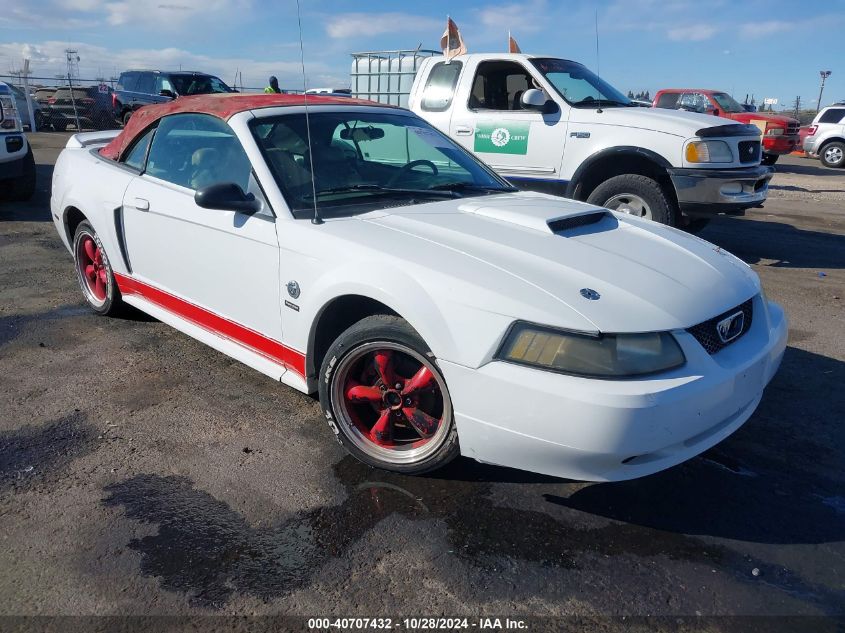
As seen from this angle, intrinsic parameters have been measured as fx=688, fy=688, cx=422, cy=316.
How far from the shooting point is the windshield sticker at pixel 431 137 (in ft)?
13.6

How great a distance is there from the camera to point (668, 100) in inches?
714

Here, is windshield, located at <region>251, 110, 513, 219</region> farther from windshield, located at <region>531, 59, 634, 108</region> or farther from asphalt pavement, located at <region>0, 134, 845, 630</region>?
windshield, located at <region>531, 59, 634, 108</region>

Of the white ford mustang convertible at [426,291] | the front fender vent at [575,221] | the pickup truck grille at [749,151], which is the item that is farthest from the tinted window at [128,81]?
the front fender vent at [575,221]

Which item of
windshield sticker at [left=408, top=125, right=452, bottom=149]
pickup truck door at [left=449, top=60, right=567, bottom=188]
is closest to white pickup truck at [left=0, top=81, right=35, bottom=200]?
pickup truck door at [left=449, top=60, right=567, bottom=188]

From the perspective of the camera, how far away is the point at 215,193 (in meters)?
3.16

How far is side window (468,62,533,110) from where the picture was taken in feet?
24.9

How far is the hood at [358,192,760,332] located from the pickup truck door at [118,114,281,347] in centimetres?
61

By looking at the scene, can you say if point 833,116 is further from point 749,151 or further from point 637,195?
point 637,195

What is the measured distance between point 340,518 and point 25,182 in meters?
8.99

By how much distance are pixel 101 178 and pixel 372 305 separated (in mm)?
2553

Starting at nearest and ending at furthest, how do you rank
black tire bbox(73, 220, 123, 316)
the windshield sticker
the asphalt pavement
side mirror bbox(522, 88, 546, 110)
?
the asphalt pavement, the windshield sticker, black tire bbox(73, 220, 123, 316), side mirror bbox(522, 88, 546, 110)

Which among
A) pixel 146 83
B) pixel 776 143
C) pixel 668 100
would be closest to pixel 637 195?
pixel 668 100

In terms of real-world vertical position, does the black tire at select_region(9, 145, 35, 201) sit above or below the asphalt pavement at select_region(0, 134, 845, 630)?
above

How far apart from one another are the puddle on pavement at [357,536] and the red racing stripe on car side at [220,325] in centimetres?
64
